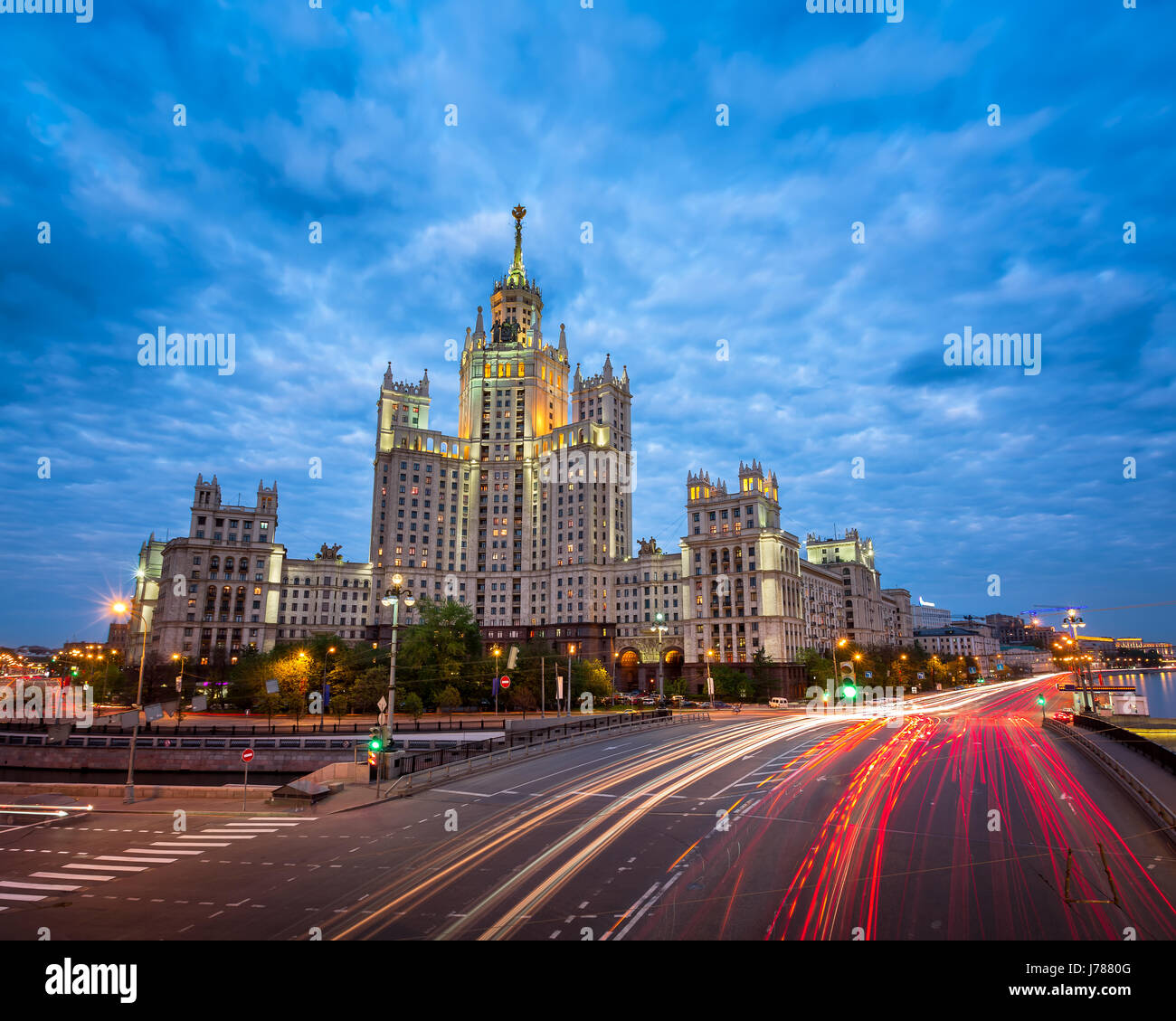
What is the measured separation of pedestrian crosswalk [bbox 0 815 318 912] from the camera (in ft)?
58.4

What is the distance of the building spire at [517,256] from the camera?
17525 cm

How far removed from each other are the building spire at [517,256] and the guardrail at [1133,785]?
15761 cm

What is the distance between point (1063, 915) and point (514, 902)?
1221 cm

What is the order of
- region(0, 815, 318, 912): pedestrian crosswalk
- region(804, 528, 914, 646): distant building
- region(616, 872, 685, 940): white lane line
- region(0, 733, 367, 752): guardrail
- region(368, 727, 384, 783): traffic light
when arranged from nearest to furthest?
1. region(616, 872, 685, 940): white lane line
2. region(0, 815, 318, 912): pedestrian crosswalk
3. region(368, 727, 384, 783): traffic light
4. region(0, 733, 367, 752): guardrail
5. region(804, 528, 914, 646): distant building

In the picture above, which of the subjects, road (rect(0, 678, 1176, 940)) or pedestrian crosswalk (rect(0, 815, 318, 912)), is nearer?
road (rect(0, 678, 1176, 940))

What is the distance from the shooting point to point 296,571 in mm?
145000

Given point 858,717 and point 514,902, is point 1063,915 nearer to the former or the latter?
point 514,902

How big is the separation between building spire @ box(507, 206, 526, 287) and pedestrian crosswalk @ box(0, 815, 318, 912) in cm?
16531

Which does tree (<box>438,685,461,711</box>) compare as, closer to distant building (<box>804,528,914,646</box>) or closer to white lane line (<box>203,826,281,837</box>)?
white lane line (<box>203,826,281,837</box>)

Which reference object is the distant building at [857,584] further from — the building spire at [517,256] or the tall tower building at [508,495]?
the building spire at [517,256]

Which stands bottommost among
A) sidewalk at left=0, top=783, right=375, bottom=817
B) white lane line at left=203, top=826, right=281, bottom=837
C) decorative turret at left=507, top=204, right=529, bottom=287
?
sidewalk at left=0, top=783, right=375, bottom=817

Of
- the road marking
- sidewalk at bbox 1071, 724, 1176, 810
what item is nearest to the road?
the road marking

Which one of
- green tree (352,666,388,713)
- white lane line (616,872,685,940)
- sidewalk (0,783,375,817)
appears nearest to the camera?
white lane line (616,872,685,940)
